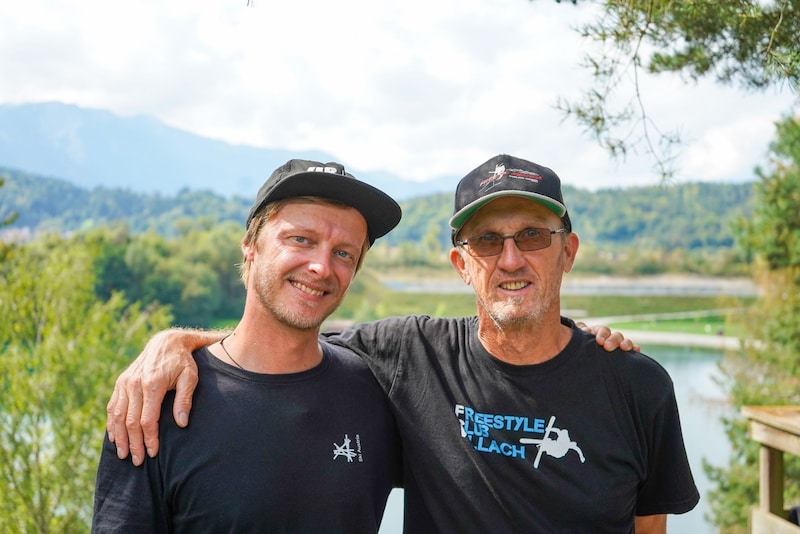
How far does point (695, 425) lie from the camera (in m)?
51.9

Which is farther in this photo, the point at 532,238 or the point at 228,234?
the point at 228,234

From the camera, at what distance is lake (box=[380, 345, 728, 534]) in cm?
Result: 4222

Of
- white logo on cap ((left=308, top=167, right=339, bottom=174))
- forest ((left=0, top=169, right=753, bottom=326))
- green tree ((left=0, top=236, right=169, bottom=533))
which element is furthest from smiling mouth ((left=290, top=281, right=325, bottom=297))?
forest ((left=0, top=169, right=753, bottom=326))

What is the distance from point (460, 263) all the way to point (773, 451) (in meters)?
2.34

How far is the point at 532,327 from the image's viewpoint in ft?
6.79

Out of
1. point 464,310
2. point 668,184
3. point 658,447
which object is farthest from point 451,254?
point 464,310

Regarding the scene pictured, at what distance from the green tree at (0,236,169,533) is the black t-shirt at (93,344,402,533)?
16.4 m

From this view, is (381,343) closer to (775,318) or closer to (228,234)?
(775,318)

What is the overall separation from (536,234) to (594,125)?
826 millimetres

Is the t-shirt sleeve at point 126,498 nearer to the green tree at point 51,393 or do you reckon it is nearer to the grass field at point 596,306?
the green tree at point 51,393

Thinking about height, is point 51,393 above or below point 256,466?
below


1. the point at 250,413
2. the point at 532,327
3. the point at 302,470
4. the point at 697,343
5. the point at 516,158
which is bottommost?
the point at 302,470

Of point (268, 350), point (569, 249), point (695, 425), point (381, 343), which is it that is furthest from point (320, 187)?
point (695, 425)

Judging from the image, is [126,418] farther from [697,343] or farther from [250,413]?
[697,343]
